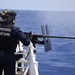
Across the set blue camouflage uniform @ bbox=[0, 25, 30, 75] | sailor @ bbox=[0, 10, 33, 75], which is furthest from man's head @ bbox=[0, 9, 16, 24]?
blue camouflage uniform @ bbox=[0, 25, 30, 75]

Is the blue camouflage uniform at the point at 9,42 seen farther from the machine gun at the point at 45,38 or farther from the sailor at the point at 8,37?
the machine gun at the point at 45,38

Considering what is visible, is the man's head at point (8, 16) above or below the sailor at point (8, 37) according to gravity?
Answer: above

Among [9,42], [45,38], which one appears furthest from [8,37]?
[45,38]

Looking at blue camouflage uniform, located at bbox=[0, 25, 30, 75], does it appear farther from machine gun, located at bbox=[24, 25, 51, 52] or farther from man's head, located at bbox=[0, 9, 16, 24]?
machine gun, located at bbox=[24, 25, 51, 52]

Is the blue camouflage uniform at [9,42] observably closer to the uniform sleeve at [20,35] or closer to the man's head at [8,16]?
the uniform sleeve at [20,35]

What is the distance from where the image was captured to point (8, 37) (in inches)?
214

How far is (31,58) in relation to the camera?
19.7 ft

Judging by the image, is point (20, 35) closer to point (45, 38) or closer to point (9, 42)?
point (9, 42)

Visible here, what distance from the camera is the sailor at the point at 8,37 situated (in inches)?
212

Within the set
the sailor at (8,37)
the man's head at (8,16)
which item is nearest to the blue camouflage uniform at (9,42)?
the sailor at (8,37)

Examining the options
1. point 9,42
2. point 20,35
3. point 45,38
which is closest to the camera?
point 20,35

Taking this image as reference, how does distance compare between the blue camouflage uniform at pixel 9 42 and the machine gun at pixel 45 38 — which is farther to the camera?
the machine gun at pixel 45 38

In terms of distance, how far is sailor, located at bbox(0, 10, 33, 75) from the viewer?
17.7 feet

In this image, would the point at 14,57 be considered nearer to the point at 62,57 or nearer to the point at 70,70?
the point at 70,70
